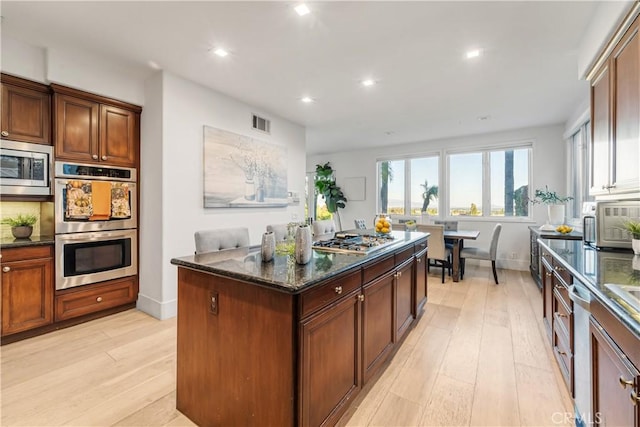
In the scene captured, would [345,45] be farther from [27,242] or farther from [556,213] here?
[556,213]

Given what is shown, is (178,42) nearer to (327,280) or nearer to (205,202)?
(205,202)

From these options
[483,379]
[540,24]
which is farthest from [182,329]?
[540,24]

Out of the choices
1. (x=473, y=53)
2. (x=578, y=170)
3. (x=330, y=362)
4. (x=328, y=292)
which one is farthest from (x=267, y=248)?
(x=578, y=170)

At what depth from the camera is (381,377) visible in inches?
81.7

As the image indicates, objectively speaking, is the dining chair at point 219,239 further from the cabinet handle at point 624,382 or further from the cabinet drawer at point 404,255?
the cabinet handle at point 624,382

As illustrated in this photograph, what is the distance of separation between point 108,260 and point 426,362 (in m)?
3.37

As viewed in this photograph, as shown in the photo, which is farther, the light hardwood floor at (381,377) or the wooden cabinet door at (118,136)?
the wooden cabinet door at (118,136)

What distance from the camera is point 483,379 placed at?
205 centimetres

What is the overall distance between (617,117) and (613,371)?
5.62 ft

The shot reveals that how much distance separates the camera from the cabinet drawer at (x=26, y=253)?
250cm

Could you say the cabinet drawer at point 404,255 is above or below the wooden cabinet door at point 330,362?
above

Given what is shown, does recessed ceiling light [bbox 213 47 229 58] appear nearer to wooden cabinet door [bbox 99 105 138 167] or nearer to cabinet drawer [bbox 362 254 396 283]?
wooden cabinet door [bbox 99 105 138 167]

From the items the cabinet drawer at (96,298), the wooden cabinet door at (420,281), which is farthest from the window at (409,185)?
the cabinet drawer at (96,298)

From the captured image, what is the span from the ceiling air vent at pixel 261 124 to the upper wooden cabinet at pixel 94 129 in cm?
144
